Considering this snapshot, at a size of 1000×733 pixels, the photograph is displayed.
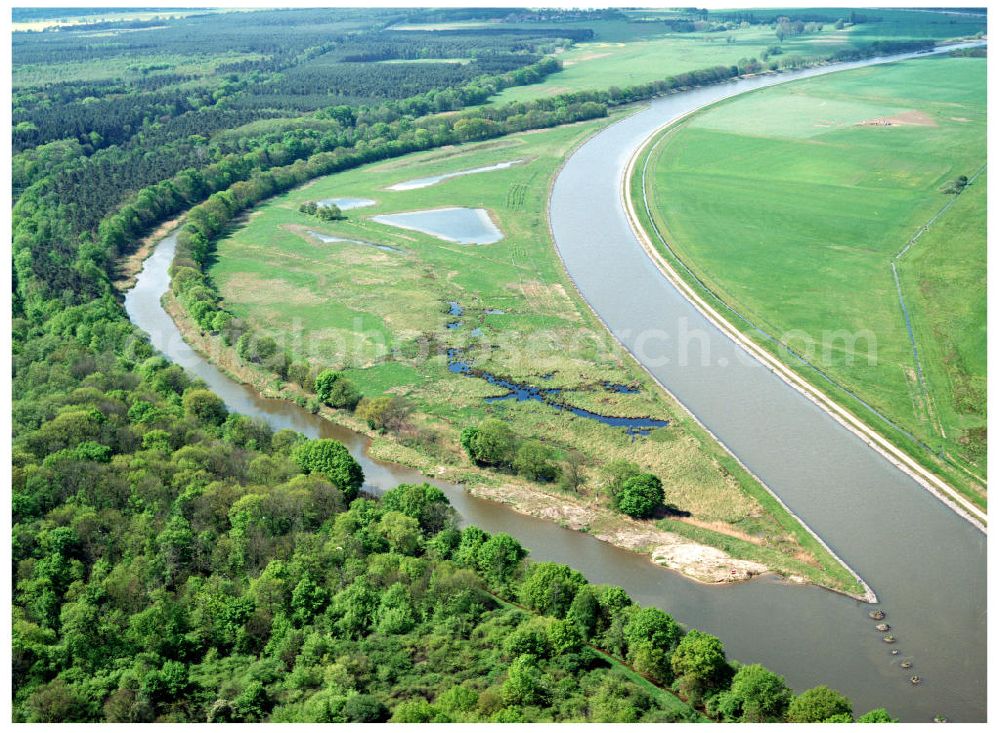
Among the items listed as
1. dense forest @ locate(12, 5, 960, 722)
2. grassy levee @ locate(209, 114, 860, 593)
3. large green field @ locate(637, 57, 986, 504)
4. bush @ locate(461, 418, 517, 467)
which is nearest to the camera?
dense forest @ locate(12, 5, 960, 722)

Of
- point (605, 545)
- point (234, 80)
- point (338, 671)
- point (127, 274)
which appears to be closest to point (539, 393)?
point (605, 545)

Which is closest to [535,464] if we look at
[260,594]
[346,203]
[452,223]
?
[260,594]

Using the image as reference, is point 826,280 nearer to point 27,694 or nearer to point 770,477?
point 770,477

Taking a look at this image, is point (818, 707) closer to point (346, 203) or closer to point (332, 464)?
point (332, 464)

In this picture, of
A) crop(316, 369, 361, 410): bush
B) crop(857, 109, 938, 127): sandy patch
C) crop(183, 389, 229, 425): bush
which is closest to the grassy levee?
crop(316, 369, 361, 410): bush

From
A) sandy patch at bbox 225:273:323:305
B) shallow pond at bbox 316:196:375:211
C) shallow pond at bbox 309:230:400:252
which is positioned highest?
shallow pond at bbox 316:196:375:211

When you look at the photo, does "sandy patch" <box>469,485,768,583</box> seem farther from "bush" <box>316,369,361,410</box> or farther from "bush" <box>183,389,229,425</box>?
"bush" <box>183,389,229,425</box>
